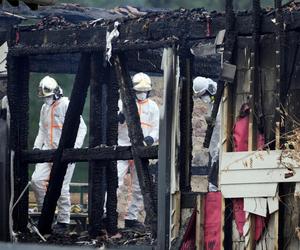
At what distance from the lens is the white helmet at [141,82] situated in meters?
18.3

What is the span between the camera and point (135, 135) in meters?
14.4

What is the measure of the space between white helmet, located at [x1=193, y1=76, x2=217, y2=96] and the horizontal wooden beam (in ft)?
10.9

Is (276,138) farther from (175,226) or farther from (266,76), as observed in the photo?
(175,226)

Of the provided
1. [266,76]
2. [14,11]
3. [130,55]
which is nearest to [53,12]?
[14,11]

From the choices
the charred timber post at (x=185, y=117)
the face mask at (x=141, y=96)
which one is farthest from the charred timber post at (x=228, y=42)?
the face mask at (x=141, y=96)

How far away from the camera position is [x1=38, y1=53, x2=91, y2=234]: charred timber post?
14.9 meters

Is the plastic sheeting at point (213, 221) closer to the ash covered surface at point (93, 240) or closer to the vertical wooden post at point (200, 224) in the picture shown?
the vertical wooden post at point (200, 224)

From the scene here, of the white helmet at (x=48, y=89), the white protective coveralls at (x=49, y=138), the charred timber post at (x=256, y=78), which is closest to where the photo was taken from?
the charred timber post at (x=256, y=78)

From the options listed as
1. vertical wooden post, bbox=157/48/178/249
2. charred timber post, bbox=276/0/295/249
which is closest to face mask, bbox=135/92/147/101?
vertical wooden post, bbox=157/48/178/249

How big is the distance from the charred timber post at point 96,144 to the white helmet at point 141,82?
10.2 ft

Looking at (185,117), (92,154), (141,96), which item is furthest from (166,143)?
(141,96)

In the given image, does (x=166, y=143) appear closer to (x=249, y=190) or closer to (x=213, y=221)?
(x=213, y=221)

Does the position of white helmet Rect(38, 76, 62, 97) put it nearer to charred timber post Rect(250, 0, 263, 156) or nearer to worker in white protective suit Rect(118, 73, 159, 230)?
worker in white protective suit Rect(118, 73, 159, 230)

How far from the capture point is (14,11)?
18.5 m
